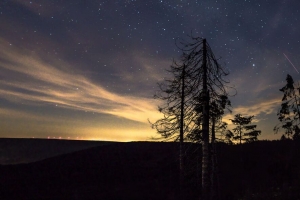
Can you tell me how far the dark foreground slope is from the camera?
26.0 meters

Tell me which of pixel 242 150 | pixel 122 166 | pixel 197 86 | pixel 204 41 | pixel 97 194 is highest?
pixel 204 41

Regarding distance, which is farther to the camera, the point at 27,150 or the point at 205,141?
the point at 27,150

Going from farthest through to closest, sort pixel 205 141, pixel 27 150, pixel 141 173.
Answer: pixel 27 150, pixel 141 173, pixel 205 141

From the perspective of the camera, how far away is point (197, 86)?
11.6 meters

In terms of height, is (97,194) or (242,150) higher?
(242,150)

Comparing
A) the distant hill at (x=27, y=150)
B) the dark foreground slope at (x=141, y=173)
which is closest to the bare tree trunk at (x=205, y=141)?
the dark foreground slope at (x=141, y=173)

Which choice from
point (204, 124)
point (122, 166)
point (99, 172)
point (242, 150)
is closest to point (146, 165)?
point (122, 166)

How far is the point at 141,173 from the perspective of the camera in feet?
113

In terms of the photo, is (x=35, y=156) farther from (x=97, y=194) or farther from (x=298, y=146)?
(x=298, y=146)

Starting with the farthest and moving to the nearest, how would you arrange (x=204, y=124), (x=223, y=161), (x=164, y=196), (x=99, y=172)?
(x=99, y=172) → (x=223, y=161) → (x=164, y=196) → (x=204, y=124)

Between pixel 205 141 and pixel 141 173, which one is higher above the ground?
pixel 205 141

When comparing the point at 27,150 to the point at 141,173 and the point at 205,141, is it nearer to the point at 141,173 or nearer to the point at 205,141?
the point at 141,173

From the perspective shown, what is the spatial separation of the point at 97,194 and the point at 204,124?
2087 centimetres

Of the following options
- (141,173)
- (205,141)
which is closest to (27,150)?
(141,173)
